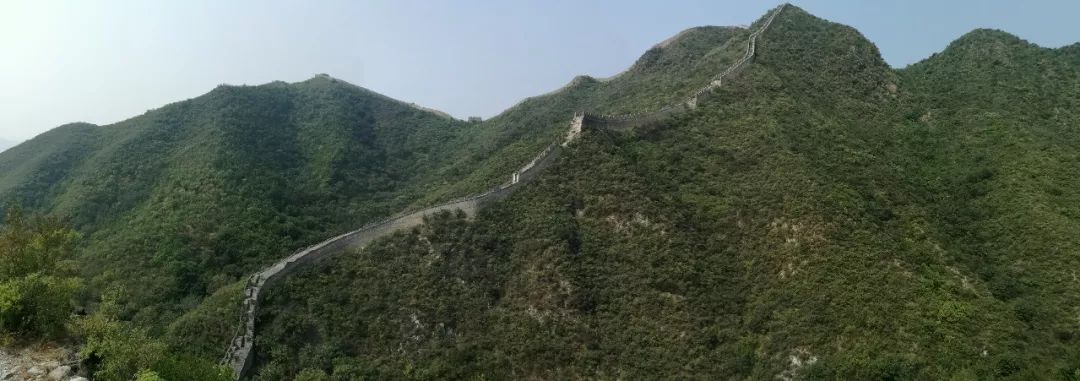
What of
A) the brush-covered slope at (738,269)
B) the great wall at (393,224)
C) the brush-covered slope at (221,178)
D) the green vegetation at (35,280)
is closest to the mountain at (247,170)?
the brush-covered slope at (221,178)

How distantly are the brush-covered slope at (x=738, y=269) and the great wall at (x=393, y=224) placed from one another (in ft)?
2.64

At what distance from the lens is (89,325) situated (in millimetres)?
18453

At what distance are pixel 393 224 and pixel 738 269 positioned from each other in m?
17.9

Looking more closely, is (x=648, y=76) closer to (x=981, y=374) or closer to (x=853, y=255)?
(x=853, y=255)

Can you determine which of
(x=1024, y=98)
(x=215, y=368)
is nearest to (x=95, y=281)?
(x=215, y=368)

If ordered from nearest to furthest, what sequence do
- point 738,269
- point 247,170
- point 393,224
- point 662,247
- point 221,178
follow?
point 738,269, point 662,247, point 393,224, point 221,178, point 247,170

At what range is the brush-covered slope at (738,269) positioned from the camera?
29.5 m

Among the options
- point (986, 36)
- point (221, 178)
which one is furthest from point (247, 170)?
point (986, 36)

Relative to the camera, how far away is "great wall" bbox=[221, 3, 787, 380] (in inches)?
1225

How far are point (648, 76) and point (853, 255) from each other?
122 ft

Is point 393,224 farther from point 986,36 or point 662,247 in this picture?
point 986,36

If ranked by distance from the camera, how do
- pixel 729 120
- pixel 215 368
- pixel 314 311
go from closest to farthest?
pixel 215 368
pixel 314 311
pixel 729 120

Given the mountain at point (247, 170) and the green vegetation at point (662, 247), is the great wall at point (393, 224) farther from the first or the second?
the mountain at point (247, 170)

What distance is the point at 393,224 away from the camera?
3828 centimetres
